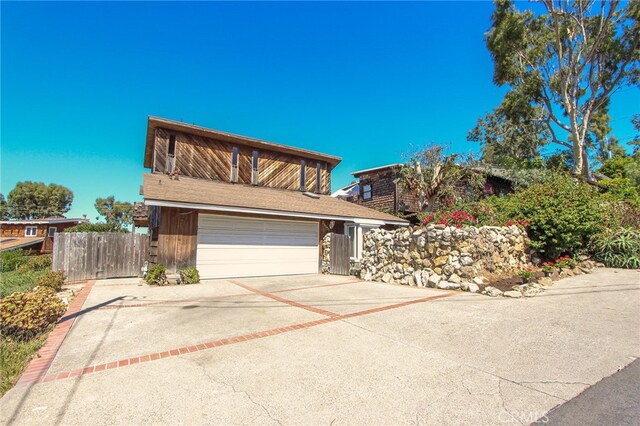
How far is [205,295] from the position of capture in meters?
7.66

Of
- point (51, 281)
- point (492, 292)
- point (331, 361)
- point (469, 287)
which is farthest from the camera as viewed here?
point (469, 287)

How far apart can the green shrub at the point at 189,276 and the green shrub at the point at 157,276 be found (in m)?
0.48

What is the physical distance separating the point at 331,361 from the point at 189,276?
23.7ft

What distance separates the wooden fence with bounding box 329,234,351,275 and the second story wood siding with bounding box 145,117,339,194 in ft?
17.1

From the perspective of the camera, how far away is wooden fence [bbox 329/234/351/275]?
12594 millimetres

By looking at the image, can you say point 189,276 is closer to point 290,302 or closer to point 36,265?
point 290,302

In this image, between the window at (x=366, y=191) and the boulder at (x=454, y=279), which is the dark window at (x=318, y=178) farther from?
the boulder at (x=454, y=279)

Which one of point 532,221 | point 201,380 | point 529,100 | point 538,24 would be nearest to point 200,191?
point 201,380

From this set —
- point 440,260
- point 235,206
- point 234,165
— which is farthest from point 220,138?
point 440,260

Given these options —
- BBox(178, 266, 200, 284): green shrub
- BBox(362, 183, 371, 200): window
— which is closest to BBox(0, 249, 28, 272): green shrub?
BBox(178, 266, 200, 284): green shrub

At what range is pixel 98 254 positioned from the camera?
34.5 feet

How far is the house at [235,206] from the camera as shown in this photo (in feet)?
32.9

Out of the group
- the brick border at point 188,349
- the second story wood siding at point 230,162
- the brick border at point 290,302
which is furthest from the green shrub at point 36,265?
the brick border at point 188,349

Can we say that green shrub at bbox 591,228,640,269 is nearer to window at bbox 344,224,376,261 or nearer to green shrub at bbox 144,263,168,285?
window at bbox 344,224,376,261
